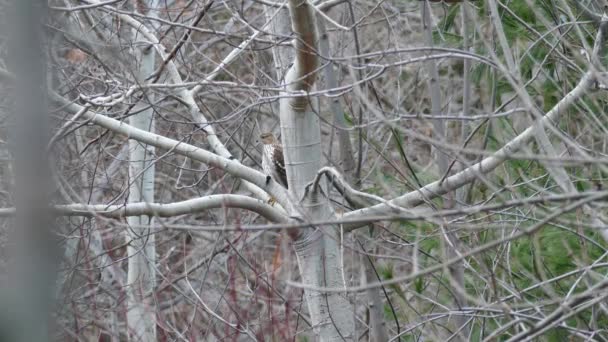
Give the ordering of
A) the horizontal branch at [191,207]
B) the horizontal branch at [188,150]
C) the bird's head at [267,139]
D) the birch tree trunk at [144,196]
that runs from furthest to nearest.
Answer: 1. the bird's head at [267,139]
2. the birch tree trunk at [144,196]
3. the horizontal branch at [188,150]
4. the horizontal branch at [191,207]

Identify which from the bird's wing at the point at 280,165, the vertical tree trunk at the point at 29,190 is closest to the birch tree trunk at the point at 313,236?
the bird's wing at the point at 280,165

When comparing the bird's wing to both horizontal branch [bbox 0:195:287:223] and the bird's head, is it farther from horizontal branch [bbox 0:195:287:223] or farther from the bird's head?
horizontal branch [bbox 0:195:287:223]

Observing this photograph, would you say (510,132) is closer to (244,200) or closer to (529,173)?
(529,173)

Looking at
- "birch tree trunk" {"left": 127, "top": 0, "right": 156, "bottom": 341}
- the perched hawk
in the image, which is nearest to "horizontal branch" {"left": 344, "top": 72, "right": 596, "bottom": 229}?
the perched hawk

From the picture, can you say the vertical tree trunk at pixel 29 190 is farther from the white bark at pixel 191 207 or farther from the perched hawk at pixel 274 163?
the perched hawk at pixel 274 163

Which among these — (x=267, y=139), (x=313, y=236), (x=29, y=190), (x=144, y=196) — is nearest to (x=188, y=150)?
(x=313, y=236)

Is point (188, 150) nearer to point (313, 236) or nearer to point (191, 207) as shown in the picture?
point (191, 207)

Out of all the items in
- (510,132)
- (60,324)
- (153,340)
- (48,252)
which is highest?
(510,132)

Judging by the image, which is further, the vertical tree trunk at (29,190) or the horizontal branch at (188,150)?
the horizontal branch at (188,150)

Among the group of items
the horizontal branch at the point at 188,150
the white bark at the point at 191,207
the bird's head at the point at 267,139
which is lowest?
the white bark at the point at 191,207

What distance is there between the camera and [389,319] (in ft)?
22.0

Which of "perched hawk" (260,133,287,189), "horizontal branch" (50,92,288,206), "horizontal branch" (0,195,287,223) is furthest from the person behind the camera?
"perched hawk" (260,133,287,189)

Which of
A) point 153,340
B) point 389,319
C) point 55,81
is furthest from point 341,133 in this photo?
point 55,81

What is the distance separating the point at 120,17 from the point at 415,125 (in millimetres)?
2748
